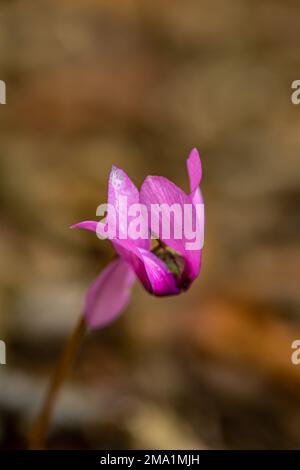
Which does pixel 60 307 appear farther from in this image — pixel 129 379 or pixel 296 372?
pixel 296 372

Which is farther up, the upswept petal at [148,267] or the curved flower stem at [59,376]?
the upswept petal at [148,267]

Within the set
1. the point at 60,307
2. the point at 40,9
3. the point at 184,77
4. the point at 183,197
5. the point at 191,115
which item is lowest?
the point at 183,197

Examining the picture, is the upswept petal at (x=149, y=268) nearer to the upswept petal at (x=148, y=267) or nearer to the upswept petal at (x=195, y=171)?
the upswept petal at (x=148, y=267)

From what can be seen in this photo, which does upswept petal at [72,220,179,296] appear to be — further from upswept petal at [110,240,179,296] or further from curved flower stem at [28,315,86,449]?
curved flower stem at [28,315,86,449]

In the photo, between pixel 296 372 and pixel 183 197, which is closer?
pixel 183 197

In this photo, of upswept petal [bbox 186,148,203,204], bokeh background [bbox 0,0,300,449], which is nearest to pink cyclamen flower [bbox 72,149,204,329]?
upswept petal [bbox 186,148,203,204]

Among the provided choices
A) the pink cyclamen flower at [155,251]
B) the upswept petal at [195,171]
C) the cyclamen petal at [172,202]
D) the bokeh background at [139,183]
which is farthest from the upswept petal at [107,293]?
the bokeh background at [139,183]
